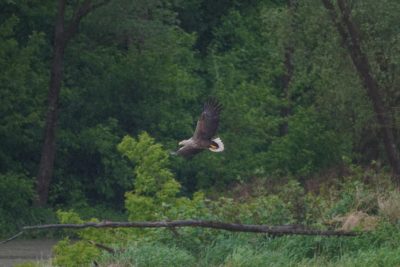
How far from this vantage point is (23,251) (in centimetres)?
2997

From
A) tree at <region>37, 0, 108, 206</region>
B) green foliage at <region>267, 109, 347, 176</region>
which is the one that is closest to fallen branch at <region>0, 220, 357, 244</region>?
green foliage at <region>267, 109, 347, 176</region>

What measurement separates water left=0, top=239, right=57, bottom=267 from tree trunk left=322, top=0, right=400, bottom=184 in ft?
24.7

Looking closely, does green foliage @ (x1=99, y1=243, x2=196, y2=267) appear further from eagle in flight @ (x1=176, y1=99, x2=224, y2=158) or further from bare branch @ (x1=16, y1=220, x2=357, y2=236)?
eagle in flight @ (x1=176, y1=99, x2=224, y2=158)

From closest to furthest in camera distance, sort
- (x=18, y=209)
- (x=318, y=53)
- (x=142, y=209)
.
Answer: (x=142, y=209), (x=318, y=53), (x=18, y=209)

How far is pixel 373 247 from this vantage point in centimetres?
1842

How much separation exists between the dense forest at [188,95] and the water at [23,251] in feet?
4.10

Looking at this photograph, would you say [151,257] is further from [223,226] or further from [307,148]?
[307,148]

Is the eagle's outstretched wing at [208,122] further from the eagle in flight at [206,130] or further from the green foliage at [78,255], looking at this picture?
the green foliage at [78,255]

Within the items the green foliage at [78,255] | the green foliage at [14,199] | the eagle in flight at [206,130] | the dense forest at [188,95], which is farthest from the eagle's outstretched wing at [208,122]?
the green foliage at [14,199]

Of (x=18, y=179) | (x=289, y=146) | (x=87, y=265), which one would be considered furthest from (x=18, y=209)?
(x=87, y=265)

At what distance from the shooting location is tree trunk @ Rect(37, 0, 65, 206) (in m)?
34.9

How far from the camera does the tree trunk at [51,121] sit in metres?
34.9

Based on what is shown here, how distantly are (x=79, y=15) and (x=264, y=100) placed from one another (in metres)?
7.19

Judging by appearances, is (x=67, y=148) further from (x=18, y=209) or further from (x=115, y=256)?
(x=115, y=256)
